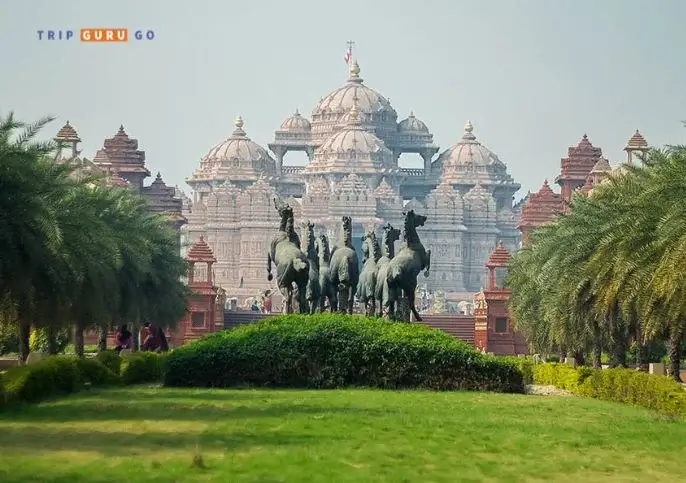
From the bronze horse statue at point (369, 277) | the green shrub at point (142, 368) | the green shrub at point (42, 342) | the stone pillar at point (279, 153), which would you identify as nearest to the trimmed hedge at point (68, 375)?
the green shrub at point (142, 368)

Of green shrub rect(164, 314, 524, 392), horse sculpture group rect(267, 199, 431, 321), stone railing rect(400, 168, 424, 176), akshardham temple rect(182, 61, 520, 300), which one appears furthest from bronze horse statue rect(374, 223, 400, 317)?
stone railing rect(400, 168, 424, 176)

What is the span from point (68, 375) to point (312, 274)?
14.2m

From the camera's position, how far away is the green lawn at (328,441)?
46.9ft

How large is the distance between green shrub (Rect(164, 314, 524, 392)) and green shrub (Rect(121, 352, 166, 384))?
1148mm

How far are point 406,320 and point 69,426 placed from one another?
17.1 m

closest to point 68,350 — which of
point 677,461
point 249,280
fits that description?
point 677,461

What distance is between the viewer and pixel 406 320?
34.8 meters

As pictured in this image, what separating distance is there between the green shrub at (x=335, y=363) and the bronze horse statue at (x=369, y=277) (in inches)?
340

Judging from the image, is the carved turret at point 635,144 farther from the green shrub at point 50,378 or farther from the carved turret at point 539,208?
the green shrub at point 50,378

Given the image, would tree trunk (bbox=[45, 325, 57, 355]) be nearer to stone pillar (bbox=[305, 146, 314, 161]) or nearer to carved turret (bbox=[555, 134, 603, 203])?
carved turret (bbox=[555, 134, 603, 203])

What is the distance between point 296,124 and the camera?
169250mm

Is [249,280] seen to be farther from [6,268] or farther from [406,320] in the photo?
[6,268]

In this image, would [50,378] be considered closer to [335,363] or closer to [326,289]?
[335,363]

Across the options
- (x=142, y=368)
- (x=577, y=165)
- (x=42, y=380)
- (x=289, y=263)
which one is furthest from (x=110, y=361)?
(x=577, y=165)
